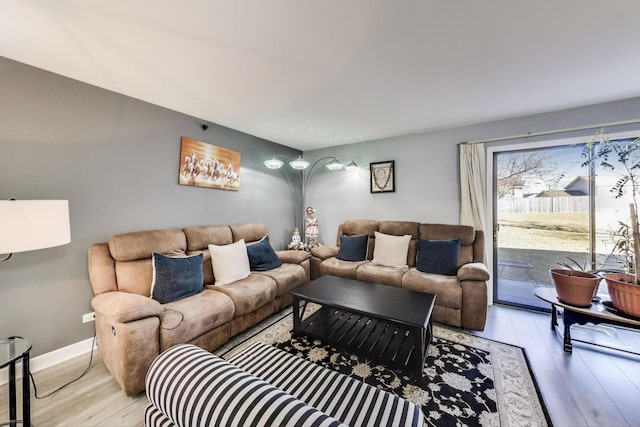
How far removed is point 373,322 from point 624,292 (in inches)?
72.6

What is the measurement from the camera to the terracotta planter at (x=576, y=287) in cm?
193

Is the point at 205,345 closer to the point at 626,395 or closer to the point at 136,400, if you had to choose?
the point at 136,400

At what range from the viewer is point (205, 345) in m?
2.06

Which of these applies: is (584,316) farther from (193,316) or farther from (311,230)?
(311,230)

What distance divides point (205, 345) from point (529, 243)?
3.93 metres

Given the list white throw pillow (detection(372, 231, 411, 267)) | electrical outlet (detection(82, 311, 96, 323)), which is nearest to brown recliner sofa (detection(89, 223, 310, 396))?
electrical outlet (detection(82, 311, 96, 323))

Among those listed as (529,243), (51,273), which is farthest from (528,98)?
(51,273)

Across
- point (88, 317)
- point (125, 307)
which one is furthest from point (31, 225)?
point (88, 317)

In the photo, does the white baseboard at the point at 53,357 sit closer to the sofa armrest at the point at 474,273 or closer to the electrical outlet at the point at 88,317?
the electrical outlet at the point at 88,317

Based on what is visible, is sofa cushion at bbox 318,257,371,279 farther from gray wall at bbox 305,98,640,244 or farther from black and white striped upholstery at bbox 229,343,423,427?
black and white striped upholstery at bbox 229,343,423,427

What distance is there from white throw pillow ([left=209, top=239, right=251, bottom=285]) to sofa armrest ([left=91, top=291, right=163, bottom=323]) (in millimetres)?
846

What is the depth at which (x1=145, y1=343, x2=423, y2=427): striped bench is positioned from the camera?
0.67m

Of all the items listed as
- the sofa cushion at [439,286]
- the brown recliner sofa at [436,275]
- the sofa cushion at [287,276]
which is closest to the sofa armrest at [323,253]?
the brown recliner sofa at [436,275]

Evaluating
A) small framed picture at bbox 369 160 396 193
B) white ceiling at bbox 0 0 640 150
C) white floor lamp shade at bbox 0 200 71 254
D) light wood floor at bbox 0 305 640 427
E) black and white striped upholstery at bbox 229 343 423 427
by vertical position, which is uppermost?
white ceiling at bbox 0 0 640 150
